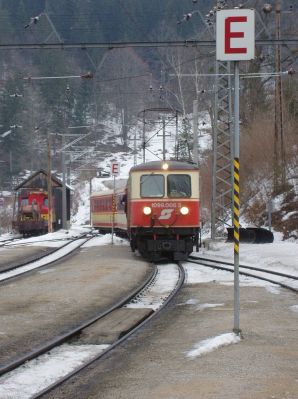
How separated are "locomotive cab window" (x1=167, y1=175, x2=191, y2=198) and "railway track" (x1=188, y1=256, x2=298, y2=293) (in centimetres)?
218

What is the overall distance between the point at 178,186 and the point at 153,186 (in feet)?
2.58

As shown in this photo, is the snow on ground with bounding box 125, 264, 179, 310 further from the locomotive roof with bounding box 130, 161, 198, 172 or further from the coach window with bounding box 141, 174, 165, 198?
the locomotive roof with bounding box 130, 161, 198, 172

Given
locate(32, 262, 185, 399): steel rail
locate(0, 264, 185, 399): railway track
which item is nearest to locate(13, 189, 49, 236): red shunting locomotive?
locate(0, 264, 185, 399): railway track

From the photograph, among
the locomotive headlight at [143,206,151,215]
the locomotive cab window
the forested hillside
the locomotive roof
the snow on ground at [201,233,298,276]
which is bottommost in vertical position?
the snow on ground at [201,233,298,276]

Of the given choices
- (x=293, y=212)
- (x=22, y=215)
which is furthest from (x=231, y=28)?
(x=22, y=215)

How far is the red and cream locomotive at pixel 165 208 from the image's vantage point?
72.8 ft

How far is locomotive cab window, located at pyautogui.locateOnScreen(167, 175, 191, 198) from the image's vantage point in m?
22.5

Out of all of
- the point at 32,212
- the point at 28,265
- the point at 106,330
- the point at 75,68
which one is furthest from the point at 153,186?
the point at 75,68

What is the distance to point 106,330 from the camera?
405 inches

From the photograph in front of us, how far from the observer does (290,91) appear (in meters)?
40.8

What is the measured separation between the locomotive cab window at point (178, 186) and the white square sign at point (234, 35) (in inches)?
531

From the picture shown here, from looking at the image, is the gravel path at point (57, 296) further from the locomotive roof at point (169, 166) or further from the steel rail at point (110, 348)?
the locomotive roof at point (169, 166)

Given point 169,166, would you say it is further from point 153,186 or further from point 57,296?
point 57,296

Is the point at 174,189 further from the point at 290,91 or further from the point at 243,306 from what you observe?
the point at 290,91
